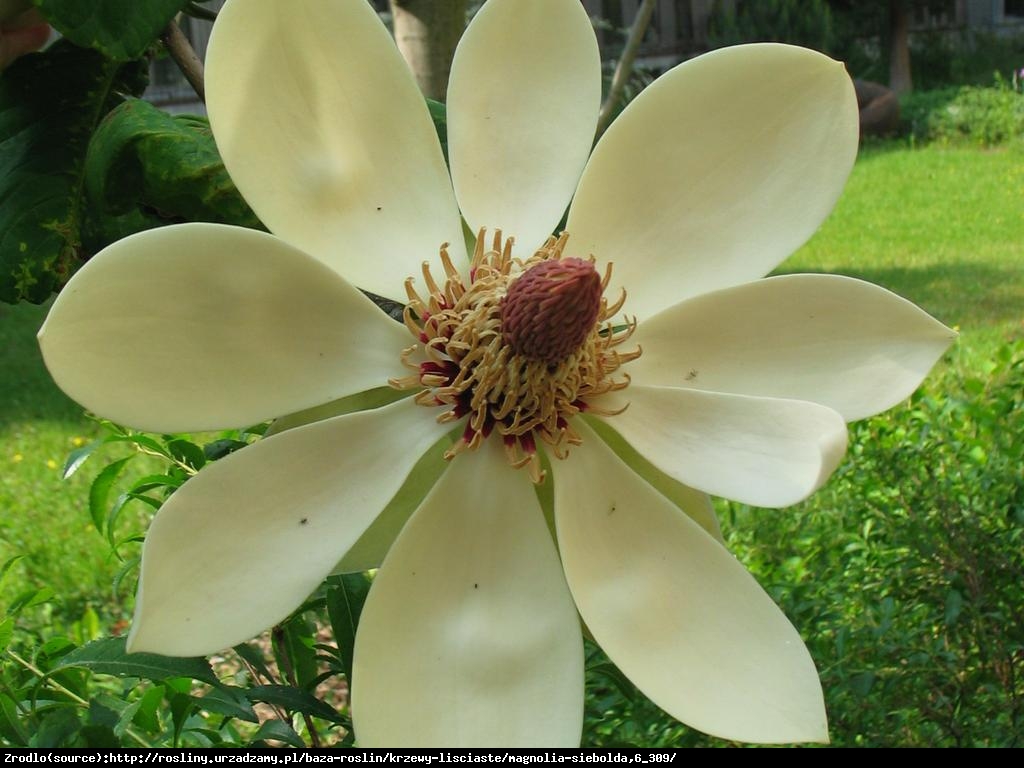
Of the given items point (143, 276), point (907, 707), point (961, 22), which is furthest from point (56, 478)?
point (961, 22)

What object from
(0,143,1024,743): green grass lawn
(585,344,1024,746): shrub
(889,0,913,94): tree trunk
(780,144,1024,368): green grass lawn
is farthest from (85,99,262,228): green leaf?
(889,0,913,94): tree trunk

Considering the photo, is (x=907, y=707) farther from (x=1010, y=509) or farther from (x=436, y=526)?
(x=436, y=526)

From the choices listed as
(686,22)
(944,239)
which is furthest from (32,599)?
(686,22)

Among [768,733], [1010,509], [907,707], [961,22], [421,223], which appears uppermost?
[421,223]

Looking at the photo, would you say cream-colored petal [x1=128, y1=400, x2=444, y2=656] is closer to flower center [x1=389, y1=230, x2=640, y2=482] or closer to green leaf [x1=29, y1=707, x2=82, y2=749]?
flower center [x1=389, y1=230, x2=640, y2=482]

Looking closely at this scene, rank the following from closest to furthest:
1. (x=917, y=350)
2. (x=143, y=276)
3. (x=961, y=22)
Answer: (x=143, y=276), (x=917, y=350), (x=961, y=22)

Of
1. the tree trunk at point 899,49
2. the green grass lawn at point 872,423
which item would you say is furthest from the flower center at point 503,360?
the tree trunk at point 899,49

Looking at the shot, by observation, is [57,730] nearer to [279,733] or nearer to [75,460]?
[279,733]
